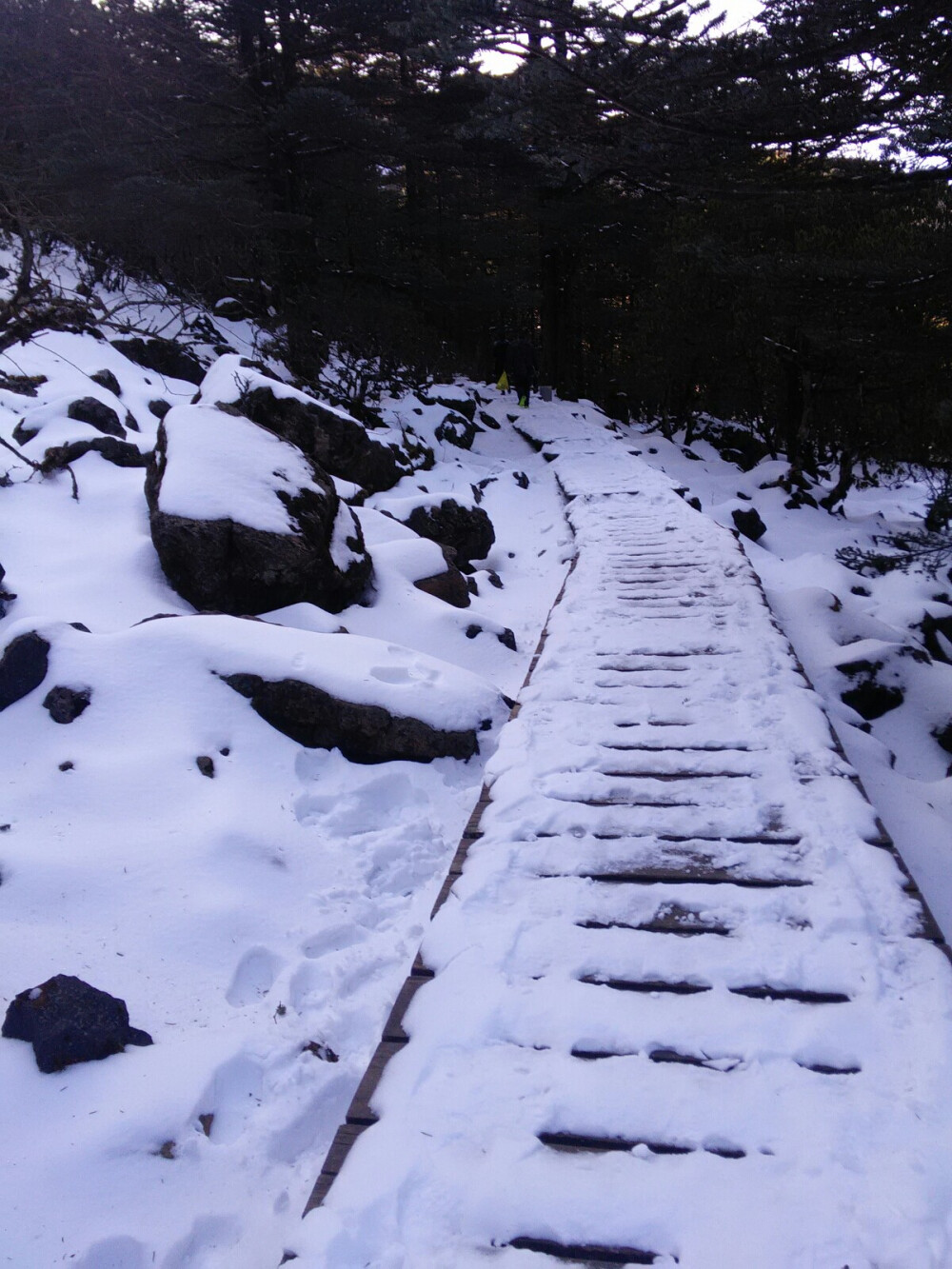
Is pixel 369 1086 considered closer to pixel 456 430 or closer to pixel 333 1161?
pixel 333 1161

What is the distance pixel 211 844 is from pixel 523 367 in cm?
1773

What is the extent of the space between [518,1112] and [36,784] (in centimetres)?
282

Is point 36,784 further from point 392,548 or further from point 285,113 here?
point 285,113

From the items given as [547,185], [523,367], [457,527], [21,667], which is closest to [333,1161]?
[21,667]

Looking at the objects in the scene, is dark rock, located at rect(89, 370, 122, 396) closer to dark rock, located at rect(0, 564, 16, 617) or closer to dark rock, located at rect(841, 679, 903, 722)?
dark rock, located at rect(0, 564, 16, 617)

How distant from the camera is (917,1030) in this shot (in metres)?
2.33

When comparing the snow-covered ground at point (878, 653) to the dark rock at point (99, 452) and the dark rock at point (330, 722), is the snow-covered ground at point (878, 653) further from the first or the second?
the dark rock at point (99, 452)

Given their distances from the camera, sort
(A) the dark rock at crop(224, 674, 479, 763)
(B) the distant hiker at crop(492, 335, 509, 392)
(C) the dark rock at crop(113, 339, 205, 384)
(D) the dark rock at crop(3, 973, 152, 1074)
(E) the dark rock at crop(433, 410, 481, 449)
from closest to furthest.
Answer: (D) the dark rock at crop(3, 973, 152, 1074)
(A) the dark rock at crop(224, 674, 479, 763)
(C) the dark rock at crop(113, 339, 205, 384)
(E) the dark rock at crop(433, 410, 481, 449)
(B) the distant hiker at crop(492, 335, 509, 392)

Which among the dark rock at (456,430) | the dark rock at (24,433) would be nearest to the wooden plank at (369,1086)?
the dark rock at (24,433)

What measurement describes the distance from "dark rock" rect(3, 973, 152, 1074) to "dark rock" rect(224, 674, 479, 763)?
2.02 meters

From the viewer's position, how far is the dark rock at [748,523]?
1187 cm

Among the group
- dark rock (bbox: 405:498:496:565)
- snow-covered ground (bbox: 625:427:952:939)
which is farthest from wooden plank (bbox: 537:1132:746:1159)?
dark rock (bbox: 405:498:496:565)

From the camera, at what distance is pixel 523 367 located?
19.5 metres

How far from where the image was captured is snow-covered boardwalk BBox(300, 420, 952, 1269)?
1871mm
